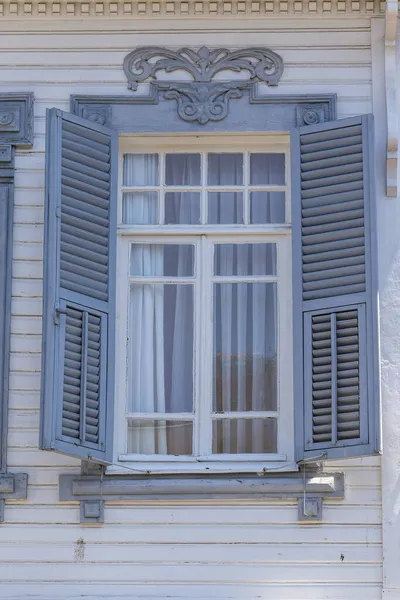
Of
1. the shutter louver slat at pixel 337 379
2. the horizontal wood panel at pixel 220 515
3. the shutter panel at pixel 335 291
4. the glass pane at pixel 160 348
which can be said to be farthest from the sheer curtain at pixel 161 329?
the shutter louver slat at pixel 337 379

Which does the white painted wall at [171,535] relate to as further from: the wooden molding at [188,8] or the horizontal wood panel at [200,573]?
the wooden molding at [188,8]

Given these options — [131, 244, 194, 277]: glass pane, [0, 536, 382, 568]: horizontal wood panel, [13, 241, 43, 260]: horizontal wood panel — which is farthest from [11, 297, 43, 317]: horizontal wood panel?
[0, 536, 382, 568]: horizontal wood panel

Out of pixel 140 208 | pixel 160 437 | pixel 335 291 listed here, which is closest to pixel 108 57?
pixel 140 208

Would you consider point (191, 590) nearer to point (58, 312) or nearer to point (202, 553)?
point (202, 553)

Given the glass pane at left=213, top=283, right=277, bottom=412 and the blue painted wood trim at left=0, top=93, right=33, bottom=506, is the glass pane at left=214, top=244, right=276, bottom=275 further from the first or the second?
the blue painted wood trim at left=0, top=93, right=33, bottom=506

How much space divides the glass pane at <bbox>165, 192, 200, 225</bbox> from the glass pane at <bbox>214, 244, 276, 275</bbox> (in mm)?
302

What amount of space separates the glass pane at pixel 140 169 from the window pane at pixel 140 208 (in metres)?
0.09

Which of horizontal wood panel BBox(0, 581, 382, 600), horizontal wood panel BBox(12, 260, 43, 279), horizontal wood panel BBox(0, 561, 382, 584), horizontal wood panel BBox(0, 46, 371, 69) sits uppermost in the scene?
horizontal wood panel BBox(0, 46, 371, 69)

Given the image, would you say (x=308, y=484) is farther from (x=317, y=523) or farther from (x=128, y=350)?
(x=128, y=350)

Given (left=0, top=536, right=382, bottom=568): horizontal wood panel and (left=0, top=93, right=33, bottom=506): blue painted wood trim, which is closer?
(left=0, top=536, right=382, bottom=568): horizontal wood panel

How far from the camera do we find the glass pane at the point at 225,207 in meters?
12.4

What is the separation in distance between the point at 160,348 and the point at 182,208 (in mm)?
1035

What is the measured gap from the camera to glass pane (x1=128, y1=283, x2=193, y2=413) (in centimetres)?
1216

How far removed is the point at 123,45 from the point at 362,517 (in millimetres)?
3817
